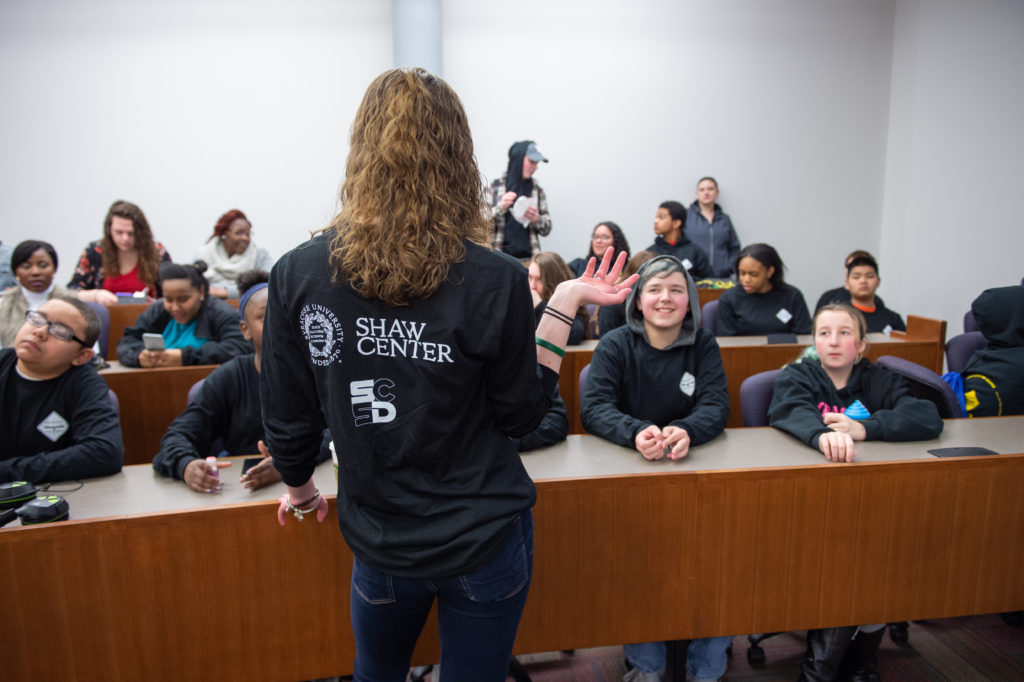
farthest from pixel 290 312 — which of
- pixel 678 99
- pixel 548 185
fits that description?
pixel 678 99

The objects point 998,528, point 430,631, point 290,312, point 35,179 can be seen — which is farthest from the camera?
point 35,179

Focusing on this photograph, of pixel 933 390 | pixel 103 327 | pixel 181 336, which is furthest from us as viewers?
pixel 103 327

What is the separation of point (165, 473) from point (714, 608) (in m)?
1.40

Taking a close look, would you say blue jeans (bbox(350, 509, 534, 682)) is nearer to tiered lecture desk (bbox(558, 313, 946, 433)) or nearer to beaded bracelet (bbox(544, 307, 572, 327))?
beaded bracelet (bbox(544, 307, 572, 327))

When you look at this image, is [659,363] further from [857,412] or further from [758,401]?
[857,412]

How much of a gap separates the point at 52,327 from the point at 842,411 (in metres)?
2.28

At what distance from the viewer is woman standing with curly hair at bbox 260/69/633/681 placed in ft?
3.06

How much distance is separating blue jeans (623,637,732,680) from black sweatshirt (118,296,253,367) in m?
2.22

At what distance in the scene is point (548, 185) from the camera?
6148 mm

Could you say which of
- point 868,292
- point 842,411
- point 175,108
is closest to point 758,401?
point 842,411

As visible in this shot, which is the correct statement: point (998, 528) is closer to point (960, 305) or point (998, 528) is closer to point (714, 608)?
point (714, 608)

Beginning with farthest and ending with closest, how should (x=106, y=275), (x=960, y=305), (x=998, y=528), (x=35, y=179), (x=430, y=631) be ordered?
(x=35, y=179) < (x=960, y=305) < (x=106, y=275) < (x=998, y=528) < (x=430, y=631)

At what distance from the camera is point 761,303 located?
3.90m

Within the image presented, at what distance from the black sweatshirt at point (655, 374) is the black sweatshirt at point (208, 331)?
1.84 m
